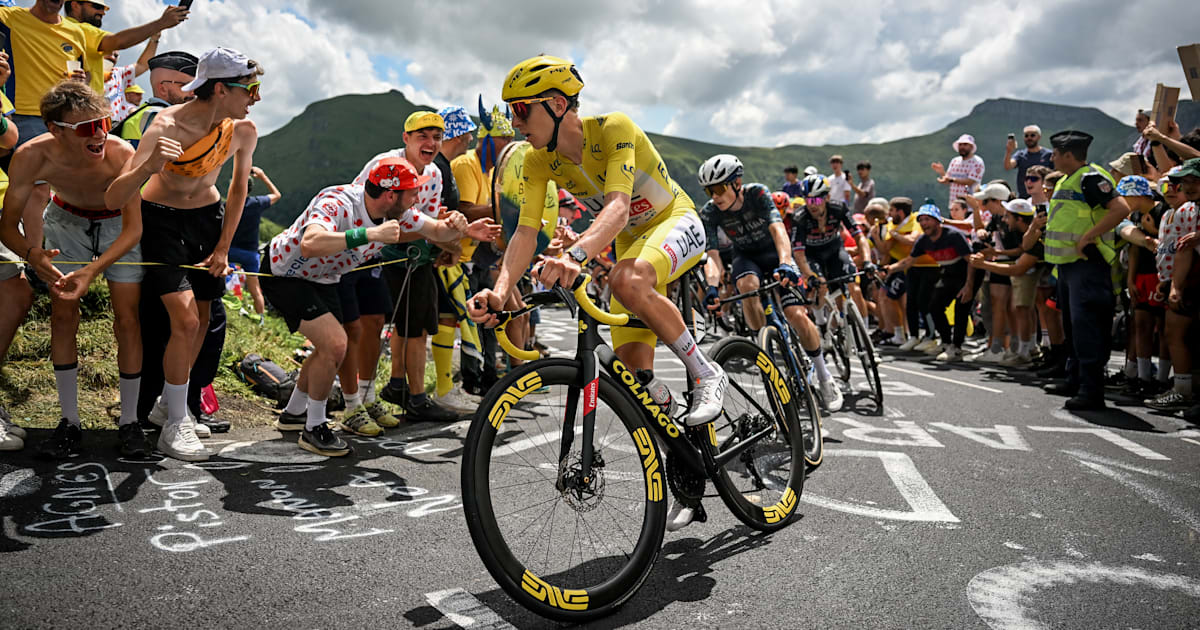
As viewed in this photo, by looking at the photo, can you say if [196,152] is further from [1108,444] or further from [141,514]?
[1108,444]

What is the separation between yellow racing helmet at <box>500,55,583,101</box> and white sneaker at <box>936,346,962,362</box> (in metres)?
9.77

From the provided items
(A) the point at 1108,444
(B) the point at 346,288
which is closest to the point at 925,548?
(A) the point at 1108,444

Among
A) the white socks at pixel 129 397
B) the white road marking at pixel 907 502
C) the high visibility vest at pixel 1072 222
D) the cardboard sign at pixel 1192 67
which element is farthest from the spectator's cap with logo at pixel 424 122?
the cardboard sign at pixel 1192 67

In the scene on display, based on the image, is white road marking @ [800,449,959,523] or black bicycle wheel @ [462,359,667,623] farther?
white road marking @ [800,449,959,523]

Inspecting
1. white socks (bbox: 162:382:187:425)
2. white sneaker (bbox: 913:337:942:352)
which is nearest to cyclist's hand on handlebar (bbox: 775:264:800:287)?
white socks (bbox: 162:382:187:425)

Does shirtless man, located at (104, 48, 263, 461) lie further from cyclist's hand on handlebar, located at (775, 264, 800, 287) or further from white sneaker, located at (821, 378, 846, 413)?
white sneaker, located at (821, 378, 846, 413)

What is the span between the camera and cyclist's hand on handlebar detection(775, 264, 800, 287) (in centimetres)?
526

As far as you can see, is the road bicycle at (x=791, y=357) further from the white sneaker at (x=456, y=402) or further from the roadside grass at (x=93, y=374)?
the roadside grass at (x=93, y=374)

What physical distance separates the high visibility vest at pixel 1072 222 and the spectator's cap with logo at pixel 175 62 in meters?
8.19

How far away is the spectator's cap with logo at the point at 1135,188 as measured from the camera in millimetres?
7664

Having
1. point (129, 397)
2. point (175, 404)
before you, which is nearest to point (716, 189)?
point (175, 404)

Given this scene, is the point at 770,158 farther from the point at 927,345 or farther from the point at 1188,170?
the point at 1188,170

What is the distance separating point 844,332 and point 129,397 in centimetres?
631

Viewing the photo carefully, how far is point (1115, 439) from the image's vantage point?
20.0 ft
